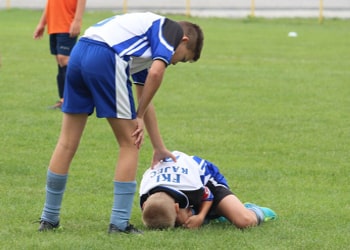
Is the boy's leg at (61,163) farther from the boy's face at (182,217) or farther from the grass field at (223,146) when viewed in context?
the boy's face at (182,217)

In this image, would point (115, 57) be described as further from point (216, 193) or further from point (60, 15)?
point (60, 15)

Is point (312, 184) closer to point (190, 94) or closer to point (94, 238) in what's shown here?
point (94, 238)

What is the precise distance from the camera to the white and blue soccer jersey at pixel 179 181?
6.38 meters

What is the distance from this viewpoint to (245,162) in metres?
8.95

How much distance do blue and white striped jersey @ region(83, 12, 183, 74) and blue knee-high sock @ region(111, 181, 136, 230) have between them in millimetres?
831

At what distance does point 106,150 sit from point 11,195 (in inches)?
91.0

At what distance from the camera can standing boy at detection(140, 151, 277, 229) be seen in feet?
20.5

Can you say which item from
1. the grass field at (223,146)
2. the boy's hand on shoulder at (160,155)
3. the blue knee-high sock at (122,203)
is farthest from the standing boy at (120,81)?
the boy's hand on shoulder at (160,155)

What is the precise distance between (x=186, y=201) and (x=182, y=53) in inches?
42.6

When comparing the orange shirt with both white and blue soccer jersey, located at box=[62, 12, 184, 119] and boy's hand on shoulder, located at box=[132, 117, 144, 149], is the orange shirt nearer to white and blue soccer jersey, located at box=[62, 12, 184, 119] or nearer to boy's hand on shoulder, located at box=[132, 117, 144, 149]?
white and blue soccer jersey, located at box=[62, 12, 184, 119]

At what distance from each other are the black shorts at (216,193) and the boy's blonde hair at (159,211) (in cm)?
39

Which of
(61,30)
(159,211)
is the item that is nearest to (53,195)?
(159,211)

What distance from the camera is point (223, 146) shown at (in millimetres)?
9836

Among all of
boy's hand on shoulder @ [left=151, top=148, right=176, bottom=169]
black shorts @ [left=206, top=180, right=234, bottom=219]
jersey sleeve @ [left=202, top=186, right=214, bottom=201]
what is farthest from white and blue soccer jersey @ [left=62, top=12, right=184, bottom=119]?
black shorts @ [left=206, top=180, right=234, bottom=219]
